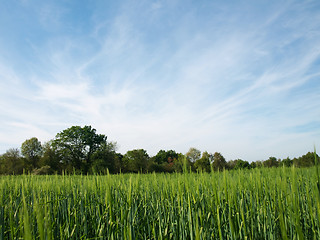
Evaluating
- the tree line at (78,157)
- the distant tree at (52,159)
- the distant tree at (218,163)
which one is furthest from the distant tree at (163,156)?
the distant tree at (52,159)

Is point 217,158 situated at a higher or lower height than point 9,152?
lower

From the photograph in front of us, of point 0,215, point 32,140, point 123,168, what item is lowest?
point 123,168

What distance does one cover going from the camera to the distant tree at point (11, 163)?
976 inches

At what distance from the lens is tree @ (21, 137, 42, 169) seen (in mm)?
33134

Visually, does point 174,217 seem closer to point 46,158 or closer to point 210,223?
point 210,223

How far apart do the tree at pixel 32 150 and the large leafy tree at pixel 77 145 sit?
407cm

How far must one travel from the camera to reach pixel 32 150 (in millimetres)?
34500

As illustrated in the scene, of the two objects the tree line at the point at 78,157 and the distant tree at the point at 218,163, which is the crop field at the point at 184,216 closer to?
the distant tree at the point at 218,163

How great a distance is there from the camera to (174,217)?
1707 mm

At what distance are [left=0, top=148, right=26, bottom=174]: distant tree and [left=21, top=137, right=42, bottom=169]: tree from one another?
11.6ft

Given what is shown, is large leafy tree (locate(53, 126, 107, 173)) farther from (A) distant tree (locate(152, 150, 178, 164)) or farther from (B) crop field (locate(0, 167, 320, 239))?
(B) crop field (locate(0, 167, 320, 239))

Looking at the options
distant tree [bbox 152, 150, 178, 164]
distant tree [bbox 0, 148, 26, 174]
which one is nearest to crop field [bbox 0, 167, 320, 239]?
distant tree [bbox 0, 148, 26, 174]

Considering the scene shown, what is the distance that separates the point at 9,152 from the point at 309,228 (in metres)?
35.0

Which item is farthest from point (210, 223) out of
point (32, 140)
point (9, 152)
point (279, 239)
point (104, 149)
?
point (32, 140)
